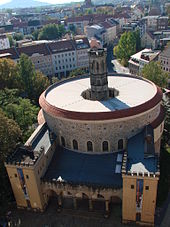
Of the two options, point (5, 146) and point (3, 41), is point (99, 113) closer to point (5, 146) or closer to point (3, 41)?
point (5, 146)

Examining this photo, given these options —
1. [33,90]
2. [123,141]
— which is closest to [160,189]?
[123,141]

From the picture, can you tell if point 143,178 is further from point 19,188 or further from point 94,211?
point 19,188

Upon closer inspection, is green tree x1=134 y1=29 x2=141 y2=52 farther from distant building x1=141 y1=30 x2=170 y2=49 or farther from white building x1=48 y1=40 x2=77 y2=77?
white building x1=48 y1=40 x2=77 y2=77

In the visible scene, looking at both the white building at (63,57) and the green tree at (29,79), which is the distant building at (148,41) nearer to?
the white building at (63,57)

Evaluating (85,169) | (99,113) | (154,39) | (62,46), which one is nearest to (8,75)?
(62,46)

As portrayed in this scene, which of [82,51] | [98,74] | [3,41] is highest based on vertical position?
[98,74]
